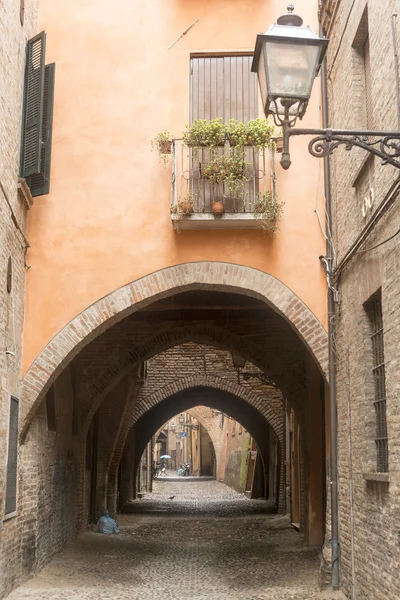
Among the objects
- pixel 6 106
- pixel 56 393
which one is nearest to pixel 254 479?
Answer: pixel 56 393

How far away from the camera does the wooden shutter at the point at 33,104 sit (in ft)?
30.0

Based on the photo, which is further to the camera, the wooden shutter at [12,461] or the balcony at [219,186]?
the balcony at [219,186]

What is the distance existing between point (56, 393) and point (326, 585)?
4871mm

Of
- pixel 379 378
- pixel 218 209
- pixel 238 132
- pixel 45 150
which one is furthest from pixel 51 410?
pixel 379 378

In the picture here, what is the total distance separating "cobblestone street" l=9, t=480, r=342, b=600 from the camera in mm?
9102

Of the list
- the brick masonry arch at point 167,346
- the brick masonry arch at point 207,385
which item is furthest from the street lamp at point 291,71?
the brick masonry arch at point 207,385

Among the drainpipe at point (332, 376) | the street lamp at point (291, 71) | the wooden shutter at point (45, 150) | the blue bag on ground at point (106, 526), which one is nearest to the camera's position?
the street lamp at point (291, 71)

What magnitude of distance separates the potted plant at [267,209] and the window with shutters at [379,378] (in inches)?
84.3

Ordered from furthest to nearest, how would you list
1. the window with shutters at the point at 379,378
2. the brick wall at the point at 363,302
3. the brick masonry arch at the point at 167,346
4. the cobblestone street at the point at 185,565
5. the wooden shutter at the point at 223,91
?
1. the brick masonry arch at the point at 167,346
2. the wooden shutter at the point at 223,91
3. the cobblestone street at the point at 185,565
4. the window with shutters at the point at 379,378
5. the brick wall at the point at 363,302

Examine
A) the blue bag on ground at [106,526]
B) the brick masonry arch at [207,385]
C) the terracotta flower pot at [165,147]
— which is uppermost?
the terracotta flower pot at [165,147]

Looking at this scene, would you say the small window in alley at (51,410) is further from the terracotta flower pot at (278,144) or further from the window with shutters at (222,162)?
the terracotta flower pot at (278,144)

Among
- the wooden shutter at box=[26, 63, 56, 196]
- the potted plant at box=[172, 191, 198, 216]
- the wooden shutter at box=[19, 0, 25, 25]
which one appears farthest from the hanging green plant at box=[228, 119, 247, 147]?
the wooden shutter at box=[19, 0, 25, 25]

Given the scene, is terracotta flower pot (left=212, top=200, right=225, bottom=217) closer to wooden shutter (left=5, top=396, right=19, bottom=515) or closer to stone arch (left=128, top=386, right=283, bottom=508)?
wooden shutter (left=5, top=396, right=19, bottom=515)

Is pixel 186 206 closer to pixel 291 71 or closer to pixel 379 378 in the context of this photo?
pixel 379 378
